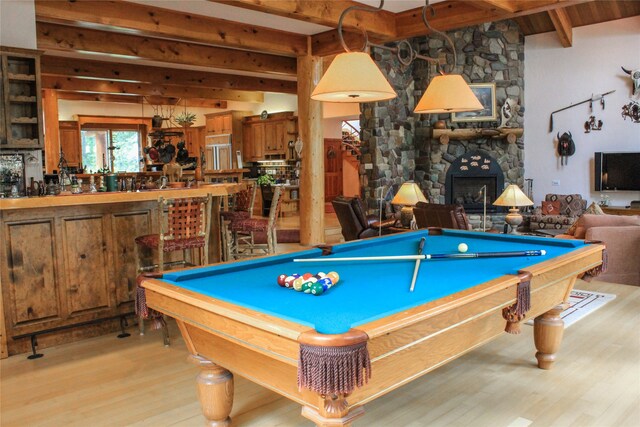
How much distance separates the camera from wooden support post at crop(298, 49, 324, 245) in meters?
7.85

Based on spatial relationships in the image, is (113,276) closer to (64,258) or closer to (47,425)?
(64,258)

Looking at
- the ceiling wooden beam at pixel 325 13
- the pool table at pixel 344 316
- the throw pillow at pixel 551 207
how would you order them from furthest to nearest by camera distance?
the throw pillow at pixel 551 207
the ceiling wooden beam at pixel 325 13
the pool table at pixel 344 316

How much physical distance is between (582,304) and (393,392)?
8.98 feet

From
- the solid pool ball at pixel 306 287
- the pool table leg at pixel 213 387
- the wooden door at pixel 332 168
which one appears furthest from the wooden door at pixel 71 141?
the solid pool ball at pixel 306 287

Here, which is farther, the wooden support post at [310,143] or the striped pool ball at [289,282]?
the wooden support post at [310,143]

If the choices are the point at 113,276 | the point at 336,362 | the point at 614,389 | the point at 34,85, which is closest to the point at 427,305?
the point at 336,362

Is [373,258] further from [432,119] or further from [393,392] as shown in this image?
[432,119]

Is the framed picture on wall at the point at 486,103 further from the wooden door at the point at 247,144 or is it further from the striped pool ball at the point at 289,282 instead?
the striped pool ball at the point at 289,282

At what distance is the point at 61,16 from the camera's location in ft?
17.9

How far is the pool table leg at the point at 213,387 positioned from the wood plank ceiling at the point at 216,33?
3.44m

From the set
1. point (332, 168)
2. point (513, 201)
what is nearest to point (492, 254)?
point (513, 201)

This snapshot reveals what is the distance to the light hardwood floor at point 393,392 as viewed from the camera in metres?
2.87

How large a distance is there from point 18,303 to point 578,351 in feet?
13.5

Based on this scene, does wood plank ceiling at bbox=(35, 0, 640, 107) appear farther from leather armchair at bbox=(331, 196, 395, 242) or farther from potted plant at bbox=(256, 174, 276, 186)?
leather armchair at bbox=(331, 196, 395, 242)
